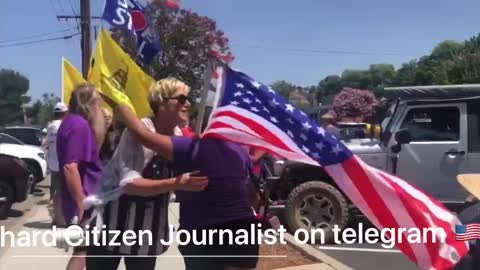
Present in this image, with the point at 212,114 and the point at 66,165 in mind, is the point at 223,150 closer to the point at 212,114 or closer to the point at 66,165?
the point at 212,114

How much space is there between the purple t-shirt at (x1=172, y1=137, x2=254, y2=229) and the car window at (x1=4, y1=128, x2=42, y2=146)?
63.9 ft

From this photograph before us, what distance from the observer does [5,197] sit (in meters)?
12.0

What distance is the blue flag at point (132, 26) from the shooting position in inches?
318

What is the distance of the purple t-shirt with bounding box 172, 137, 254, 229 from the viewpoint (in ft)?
11.3

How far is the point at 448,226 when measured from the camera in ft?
11.3

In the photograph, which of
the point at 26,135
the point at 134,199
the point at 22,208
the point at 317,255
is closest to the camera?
the point at 134,199

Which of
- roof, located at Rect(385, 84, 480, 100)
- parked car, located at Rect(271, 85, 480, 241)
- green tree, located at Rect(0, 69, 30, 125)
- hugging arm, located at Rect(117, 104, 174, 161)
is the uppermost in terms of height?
hugging arm, located at Rect(117, 104, 174, 161)

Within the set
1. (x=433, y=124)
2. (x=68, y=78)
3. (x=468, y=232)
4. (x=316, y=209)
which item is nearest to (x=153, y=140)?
(x=468, y=232)

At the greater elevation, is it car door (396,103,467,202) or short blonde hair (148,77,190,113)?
short blonde hair (148,77,190,113)

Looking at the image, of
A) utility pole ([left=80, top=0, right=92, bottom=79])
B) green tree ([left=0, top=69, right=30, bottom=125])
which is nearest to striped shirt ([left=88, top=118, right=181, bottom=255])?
utility pole ([left=80, top=0, right=92, bottom=79])

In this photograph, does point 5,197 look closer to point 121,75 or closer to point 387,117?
point 387,117

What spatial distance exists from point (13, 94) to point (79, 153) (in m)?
94.2

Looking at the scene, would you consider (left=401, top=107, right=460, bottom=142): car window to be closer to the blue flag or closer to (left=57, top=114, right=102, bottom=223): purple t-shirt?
the blue flag

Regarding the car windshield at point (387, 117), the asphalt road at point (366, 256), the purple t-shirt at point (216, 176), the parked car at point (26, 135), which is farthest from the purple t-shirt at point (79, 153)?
the parked car at point (26, 135)
